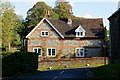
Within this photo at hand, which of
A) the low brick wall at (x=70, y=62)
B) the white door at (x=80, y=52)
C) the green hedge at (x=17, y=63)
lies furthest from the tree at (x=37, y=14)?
the green hedge at (x=17, y=63)

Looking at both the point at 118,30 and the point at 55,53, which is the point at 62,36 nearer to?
the point at 55,53

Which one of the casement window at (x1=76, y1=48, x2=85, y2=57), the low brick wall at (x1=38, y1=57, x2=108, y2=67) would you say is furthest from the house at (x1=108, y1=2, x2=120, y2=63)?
the casement window at (x1=76, y1=48, x2=85, y2=57)

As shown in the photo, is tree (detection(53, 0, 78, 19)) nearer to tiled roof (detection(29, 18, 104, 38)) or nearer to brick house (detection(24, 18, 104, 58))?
tiled roof (detection(29, 18, 104, 38))

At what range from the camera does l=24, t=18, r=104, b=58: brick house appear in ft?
151

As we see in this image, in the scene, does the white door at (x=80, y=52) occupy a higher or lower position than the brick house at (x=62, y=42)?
lower

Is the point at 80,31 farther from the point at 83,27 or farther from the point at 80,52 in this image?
the point at 80,52

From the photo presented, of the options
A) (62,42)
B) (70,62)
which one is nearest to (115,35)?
(70,62)

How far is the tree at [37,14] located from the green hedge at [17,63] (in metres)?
50.4

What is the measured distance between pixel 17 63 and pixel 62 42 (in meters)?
22.8

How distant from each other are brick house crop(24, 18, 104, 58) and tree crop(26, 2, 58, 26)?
1220 inches

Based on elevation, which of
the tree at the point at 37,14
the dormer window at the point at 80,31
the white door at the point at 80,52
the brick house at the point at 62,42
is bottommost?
the white door at the point at 80,52

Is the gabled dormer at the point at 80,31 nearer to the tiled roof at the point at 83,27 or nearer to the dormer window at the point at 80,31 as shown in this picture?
the dormer window at the point at 80,31

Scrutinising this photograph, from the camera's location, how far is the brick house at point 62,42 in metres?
46.0

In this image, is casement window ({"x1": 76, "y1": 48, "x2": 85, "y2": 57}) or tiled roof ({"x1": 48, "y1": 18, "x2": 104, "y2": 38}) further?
tiled roof ({"x1": 48, "y1": 18, "x2": 104, "y2": 38})
